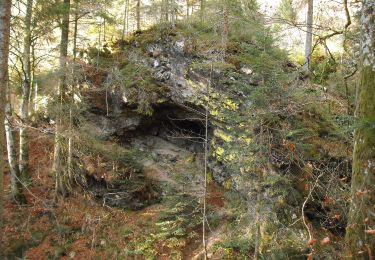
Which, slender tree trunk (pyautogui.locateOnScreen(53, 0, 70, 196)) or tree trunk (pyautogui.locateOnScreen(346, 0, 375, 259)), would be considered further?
slender tree trunk (pyautogui.locateOnScreen(53, 0, 70, 196))

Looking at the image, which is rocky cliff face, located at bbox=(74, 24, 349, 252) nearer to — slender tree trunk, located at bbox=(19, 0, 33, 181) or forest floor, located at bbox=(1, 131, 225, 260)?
forest floor, located at bbox=(1, 131, 225, 260)

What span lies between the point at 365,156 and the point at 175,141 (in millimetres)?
11819

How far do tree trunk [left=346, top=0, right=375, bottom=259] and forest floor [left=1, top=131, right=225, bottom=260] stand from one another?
7351 millimetres

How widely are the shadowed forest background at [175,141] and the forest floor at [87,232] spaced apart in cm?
5

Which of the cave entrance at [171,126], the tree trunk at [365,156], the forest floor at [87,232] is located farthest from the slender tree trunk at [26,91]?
the tree trunk at [365,156]

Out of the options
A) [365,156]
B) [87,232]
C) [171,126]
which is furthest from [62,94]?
[365,156]

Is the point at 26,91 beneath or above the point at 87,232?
above

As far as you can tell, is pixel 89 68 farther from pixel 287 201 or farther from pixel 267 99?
pixel 287 201

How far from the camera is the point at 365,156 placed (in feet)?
9.77

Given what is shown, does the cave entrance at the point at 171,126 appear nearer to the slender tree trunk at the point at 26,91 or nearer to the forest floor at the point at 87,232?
the forest floor at the point at 87,232

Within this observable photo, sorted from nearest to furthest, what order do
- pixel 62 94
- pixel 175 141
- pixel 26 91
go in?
pixel 26 91, pixel 62 94, pixel 175 141

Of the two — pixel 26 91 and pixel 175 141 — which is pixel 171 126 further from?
pixel 26 91

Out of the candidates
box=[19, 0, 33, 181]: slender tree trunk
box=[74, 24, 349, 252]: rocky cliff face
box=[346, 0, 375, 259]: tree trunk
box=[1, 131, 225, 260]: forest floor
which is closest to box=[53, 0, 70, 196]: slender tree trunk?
box=[1, 131, 225, 260]: forest floor

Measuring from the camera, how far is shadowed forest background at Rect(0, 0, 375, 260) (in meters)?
8.11
